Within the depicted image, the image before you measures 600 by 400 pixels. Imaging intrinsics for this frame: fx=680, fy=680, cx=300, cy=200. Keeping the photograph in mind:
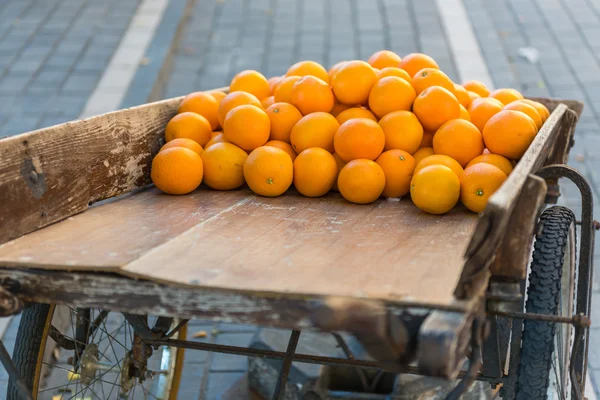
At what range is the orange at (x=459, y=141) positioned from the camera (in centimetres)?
203

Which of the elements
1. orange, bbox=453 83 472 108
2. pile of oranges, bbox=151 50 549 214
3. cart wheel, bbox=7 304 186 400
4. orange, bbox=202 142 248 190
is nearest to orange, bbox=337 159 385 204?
pile of oranges, bbox=151 50 549 214

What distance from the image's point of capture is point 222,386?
117 inches

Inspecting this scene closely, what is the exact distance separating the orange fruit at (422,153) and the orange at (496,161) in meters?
0.14

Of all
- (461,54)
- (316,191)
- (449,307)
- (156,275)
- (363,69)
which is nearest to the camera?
(449,307)

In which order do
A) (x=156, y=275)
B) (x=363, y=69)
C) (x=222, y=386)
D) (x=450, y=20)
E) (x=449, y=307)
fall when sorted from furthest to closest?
(x=450, y=20), (x=222, y=386), (x=363, y=69), (x=156, y=275), (x=449, y=307)

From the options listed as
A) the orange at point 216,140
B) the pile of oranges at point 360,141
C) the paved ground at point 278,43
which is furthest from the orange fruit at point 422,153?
the paved ground at point 278,43

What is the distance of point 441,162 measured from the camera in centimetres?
197

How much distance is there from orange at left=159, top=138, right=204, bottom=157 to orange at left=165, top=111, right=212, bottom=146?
0.07 m

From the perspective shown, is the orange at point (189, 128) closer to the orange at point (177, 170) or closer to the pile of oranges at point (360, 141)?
the pile of oranges at point (360, 141)

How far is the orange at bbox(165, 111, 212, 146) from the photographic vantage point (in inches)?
90.1

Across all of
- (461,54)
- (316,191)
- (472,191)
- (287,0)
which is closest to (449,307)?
(472,191)

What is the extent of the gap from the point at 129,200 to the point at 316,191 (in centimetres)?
58

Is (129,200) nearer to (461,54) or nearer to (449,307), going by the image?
(449,307)

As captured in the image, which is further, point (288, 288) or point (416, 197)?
point (416, 197)
